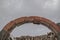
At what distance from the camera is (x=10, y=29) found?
11180mm

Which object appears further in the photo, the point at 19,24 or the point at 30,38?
the point at 30,38

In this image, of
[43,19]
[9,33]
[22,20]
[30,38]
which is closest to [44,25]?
[43,19]

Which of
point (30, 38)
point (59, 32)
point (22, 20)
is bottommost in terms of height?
point (59, 32)

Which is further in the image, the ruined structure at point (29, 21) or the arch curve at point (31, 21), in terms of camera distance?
the arch curve at point (31, 21)

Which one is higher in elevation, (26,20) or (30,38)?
(30,38)

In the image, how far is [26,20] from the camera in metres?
11.3

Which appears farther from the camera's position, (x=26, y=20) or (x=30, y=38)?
(x=30, y=38)

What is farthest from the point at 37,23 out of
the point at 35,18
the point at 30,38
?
the point at 30,38

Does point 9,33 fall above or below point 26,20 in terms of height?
below

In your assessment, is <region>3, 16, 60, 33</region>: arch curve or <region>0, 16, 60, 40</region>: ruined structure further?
<region>3, 16, 60, 33</region>: arch curve

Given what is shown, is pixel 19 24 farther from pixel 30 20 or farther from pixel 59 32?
pixel 59 32

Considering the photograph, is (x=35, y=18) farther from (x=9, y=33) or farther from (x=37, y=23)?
(x=9, y=33)

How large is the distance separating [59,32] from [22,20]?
2.04m

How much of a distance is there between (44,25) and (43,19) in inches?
12.8
